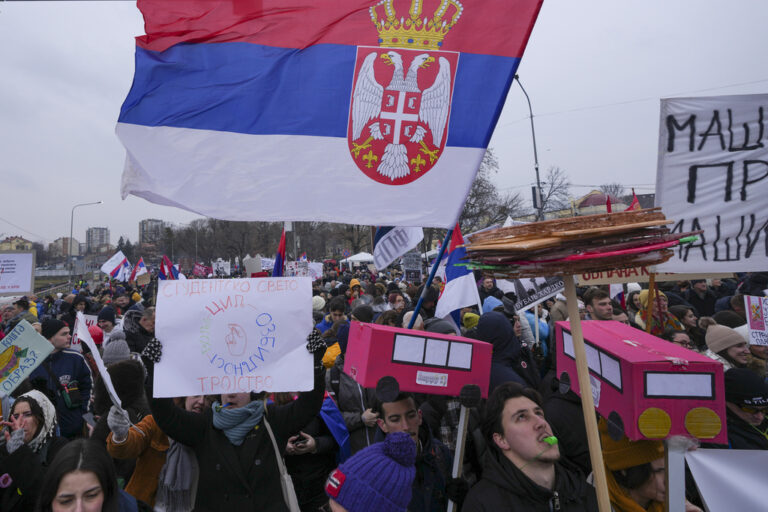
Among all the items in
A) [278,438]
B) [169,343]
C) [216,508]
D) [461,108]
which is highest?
[461,108]

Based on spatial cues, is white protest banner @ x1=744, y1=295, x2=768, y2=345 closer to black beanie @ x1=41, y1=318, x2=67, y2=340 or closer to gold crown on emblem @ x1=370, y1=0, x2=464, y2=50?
gold crown on emblem @ x1=370, y1=0, x2=464, y2=50

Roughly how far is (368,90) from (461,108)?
0.71 metres

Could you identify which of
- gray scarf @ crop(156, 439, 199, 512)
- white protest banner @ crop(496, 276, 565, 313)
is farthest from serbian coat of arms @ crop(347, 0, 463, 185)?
white protest banner @ crop(496, 276, 565, 313)

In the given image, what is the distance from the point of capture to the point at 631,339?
2.57 m

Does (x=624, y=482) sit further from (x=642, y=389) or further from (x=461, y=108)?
(x=461, y=108)

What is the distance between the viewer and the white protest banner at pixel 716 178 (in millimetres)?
3262

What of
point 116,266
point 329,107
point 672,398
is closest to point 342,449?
point 672,398

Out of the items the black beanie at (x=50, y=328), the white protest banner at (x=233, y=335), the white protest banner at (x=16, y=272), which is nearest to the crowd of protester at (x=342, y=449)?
the white protest banner at (x=233, y=335)

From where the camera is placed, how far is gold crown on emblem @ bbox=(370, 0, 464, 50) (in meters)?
3.40

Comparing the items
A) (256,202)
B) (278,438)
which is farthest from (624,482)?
(256,202)

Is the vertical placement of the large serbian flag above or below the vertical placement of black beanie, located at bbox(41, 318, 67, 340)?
above

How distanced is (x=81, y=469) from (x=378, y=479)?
142 centimetres

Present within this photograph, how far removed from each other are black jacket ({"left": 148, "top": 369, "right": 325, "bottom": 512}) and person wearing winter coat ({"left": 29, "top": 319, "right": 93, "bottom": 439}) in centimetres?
337

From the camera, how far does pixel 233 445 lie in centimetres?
272
